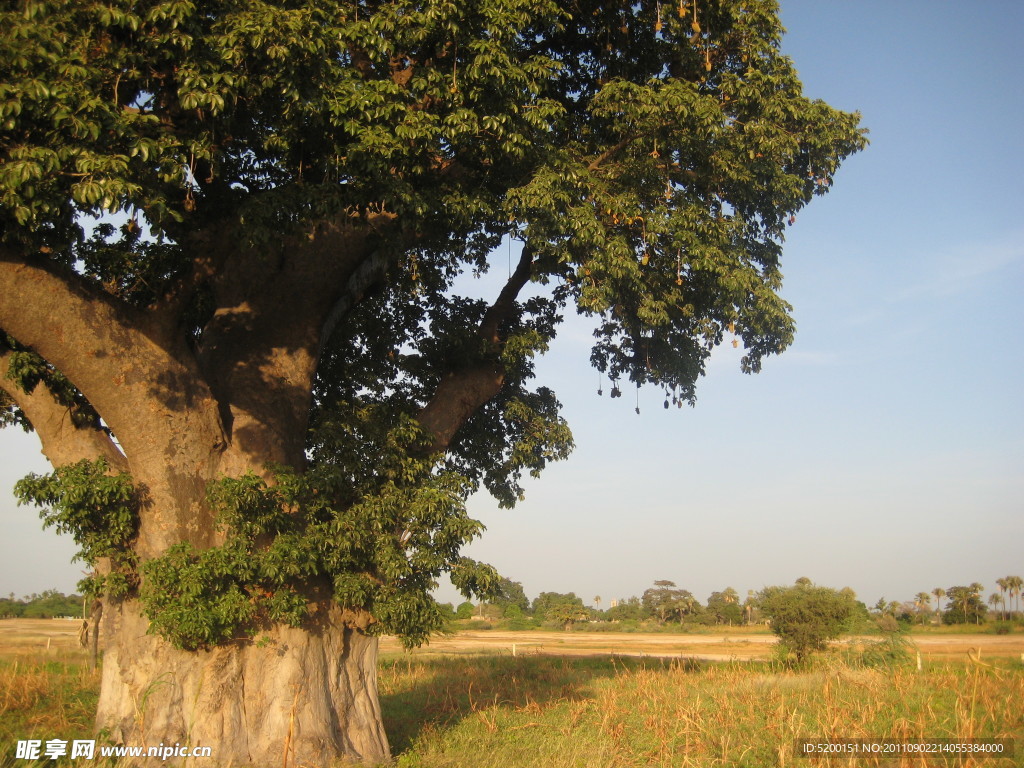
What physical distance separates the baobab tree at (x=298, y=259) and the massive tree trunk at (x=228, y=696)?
1.2 inches

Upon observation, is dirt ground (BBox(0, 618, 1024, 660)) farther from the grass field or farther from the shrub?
the grass field

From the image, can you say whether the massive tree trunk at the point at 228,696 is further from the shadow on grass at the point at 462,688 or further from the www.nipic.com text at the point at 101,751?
the shadow on grass at the point at 462,688

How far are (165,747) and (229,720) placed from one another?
62 cm

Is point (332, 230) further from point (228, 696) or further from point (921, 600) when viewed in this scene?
point (921, 600)

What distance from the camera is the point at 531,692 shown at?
1458 centimetres

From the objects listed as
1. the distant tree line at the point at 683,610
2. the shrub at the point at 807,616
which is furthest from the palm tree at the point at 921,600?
the shrub at the point at 807,616

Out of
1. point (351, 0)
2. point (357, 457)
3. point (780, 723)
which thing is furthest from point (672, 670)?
point (351, 0)

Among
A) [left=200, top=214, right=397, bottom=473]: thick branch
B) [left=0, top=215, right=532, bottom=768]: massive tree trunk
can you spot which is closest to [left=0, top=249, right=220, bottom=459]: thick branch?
[left=0, top=215, right=532, bottom=768]: massive tree trunk

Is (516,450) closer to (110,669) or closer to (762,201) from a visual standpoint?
(762,201)

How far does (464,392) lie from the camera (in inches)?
436

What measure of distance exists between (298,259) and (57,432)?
3260 millimetres

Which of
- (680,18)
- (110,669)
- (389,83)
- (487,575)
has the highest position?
(680,18)

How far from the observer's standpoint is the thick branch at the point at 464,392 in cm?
Answer: 1072

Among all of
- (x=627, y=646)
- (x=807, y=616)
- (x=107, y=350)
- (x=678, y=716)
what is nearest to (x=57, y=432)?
(x=107, y=350)
